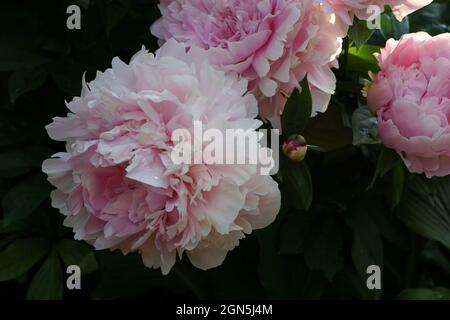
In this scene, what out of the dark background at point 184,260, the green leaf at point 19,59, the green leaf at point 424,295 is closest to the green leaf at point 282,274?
the dark background at point 184,260

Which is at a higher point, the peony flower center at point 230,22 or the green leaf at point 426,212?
the peony flower center at point 230,22

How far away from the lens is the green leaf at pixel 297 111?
0.62 meters

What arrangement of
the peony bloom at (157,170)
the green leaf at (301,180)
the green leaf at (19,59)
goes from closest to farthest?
the peony bloom at (157,170)
the green leaf at (301,180)
the green leaf at (19,59)

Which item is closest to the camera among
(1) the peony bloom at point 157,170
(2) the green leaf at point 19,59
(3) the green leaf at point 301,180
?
(1) the peony bloom at point 157,170

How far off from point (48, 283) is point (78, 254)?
5 centimetres

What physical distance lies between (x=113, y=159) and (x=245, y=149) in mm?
111

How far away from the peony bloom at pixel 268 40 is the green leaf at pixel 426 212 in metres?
0.18

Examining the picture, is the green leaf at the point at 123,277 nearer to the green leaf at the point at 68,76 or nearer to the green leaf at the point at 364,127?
the green leaf at the point at 68,76

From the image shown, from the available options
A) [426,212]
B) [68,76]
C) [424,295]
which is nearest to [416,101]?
[426,212]

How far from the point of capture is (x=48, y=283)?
74 centimetres

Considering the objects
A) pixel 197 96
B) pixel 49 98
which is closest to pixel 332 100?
pixel 197 96
